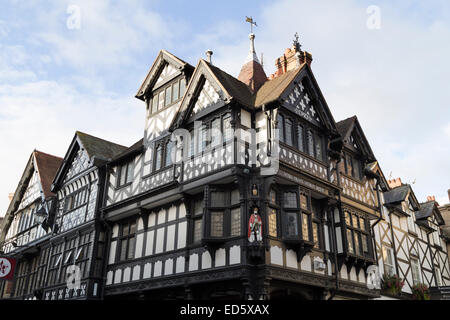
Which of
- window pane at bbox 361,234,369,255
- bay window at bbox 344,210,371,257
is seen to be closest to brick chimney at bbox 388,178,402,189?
bay window at bbox 344,210,371,257

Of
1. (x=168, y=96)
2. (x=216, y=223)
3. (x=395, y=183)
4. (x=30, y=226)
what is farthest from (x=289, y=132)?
(x=30, y=226)

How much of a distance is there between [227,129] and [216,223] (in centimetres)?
335

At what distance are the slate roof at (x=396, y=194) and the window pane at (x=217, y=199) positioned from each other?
12.5 metres

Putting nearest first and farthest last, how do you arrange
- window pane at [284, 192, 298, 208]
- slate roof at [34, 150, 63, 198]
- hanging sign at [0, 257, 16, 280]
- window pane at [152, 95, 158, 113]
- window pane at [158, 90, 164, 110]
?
window pane at [284, 192, 298, 208], window pane at [158, 90, 164, 110], window pane at [152, 95, 158, 113], hanging sign at [0, 257, 16, 280], slate roof at [34, 150, 63, 198]

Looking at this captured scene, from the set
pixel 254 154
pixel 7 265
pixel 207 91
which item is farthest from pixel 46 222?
pixel 254 154

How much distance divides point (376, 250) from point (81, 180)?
50.1 feet

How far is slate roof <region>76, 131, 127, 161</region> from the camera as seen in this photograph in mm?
22877

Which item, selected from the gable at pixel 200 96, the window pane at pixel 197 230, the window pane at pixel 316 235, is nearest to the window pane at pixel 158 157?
the gable at pixel 200 96

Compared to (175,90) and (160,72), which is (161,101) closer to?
(175,90)

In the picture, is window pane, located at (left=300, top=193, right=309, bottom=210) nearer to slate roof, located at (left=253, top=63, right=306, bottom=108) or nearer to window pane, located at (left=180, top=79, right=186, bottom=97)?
slate roof, located at (left=253, top=63, right=306, bottom=108)

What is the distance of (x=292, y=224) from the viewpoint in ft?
47.9

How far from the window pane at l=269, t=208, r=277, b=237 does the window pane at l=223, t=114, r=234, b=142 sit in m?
2.91

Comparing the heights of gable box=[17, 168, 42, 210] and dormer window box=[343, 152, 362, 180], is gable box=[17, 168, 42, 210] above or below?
above
